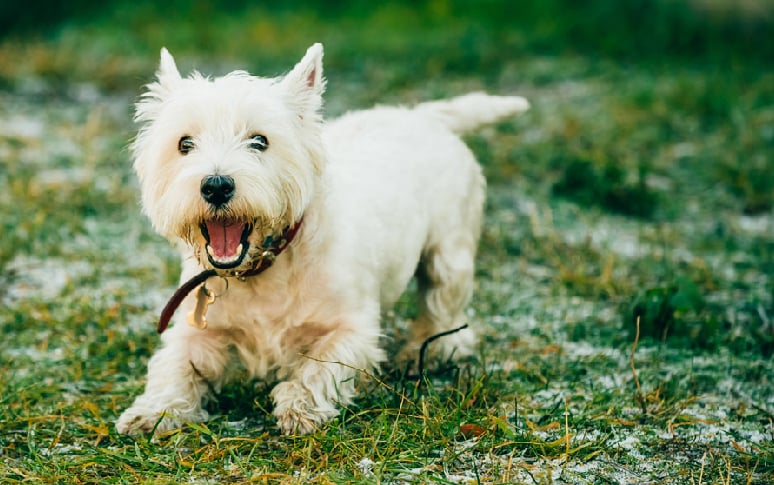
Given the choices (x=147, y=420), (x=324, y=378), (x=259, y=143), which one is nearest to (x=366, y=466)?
(x=324, y=378)

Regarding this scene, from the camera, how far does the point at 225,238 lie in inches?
135

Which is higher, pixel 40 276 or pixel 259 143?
pixel 259 143

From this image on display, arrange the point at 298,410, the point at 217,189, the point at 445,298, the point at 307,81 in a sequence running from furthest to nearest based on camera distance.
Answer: the point at 445,298, the point at 307,81, the point at 298,410, the point at 217,189

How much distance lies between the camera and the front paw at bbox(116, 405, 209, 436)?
3434mm

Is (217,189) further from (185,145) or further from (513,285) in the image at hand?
(513,285)

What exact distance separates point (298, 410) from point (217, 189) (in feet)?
2.77

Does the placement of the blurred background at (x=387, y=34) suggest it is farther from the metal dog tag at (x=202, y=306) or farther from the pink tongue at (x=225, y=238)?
the pink tongue at (x=225, y=238)

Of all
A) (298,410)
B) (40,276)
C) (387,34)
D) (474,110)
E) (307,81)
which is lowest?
(298,410)

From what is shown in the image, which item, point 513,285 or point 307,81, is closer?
point 307,81

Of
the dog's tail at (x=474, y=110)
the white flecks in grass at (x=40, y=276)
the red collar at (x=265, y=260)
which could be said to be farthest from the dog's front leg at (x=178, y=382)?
the dog's tail at (x=474, y=110)

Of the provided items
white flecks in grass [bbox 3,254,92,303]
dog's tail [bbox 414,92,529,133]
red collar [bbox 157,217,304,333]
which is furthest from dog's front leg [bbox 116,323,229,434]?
dog's tail [bbox 414,92,529,133]

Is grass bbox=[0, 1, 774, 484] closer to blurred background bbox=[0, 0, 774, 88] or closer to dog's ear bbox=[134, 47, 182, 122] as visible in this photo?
blurred background bbox=[0, 0, 774, 88]

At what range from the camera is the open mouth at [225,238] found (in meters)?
3.38

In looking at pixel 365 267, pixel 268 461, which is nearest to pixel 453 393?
pixel 365 267
